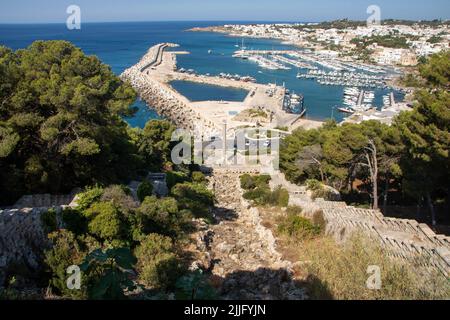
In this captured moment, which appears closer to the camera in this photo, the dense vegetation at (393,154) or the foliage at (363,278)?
the foliage at (363,278)

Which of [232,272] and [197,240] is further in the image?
[197,240]

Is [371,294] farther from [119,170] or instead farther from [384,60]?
[384,60]

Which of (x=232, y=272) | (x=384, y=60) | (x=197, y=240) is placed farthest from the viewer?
(x=384, y=60)

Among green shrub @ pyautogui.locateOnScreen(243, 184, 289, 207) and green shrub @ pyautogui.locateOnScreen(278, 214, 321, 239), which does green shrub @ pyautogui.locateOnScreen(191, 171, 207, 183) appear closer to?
green shrub @ pyautogui.locateOnScreen(243, 184, 289, 207)

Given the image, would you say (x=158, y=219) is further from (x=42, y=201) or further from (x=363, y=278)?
(x=363, y=278)

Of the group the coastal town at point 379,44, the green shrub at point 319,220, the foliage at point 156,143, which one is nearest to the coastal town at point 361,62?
the coastal town at point 379,44

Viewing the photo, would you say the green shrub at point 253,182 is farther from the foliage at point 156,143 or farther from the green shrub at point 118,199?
the green shrub at point 118,199

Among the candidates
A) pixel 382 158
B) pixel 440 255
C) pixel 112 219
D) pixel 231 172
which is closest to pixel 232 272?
pixel 112 219

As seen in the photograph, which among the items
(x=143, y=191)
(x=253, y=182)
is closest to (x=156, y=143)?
(x=253, y=182)
